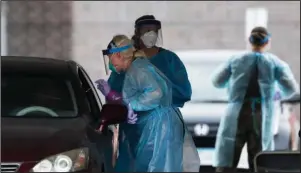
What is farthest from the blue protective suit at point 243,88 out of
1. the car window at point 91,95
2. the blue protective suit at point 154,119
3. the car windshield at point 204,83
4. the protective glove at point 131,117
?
the protective glove at point 131,117

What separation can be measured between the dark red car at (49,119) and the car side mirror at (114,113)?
192mm

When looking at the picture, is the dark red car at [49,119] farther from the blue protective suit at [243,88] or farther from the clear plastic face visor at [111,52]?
the blue protective suit at [243,88]

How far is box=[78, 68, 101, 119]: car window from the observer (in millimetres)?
6425

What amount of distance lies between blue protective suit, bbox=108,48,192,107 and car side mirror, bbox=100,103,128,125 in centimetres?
29

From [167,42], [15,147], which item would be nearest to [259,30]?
[15,147]

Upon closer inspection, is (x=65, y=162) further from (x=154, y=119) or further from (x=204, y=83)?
(x=204, y=83)

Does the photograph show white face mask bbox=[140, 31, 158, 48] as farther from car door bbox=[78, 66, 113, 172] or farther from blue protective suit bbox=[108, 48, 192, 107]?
car door bbox=[78, 66, 113, 172]

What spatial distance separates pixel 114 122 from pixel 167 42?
24.5 feet

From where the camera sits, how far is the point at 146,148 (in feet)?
18.6

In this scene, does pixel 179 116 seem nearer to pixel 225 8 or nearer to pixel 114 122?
pixel 114 122

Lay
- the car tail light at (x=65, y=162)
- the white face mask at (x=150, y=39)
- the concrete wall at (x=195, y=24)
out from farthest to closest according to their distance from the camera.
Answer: the concrete wall at (x=195, y=24) < the white face mask at (x=150, y=39) < the car tail light at (x=65, y=162)

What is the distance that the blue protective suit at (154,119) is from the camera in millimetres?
5520

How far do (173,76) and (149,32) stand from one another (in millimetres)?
372

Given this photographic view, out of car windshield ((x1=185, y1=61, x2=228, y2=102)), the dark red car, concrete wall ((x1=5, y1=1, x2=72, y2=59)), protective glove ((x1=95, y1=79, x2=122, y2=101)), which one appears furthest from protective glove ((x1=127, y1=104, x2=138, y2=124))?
concrete wall ((x1=5, y1=1, x2=72, y2=59))
